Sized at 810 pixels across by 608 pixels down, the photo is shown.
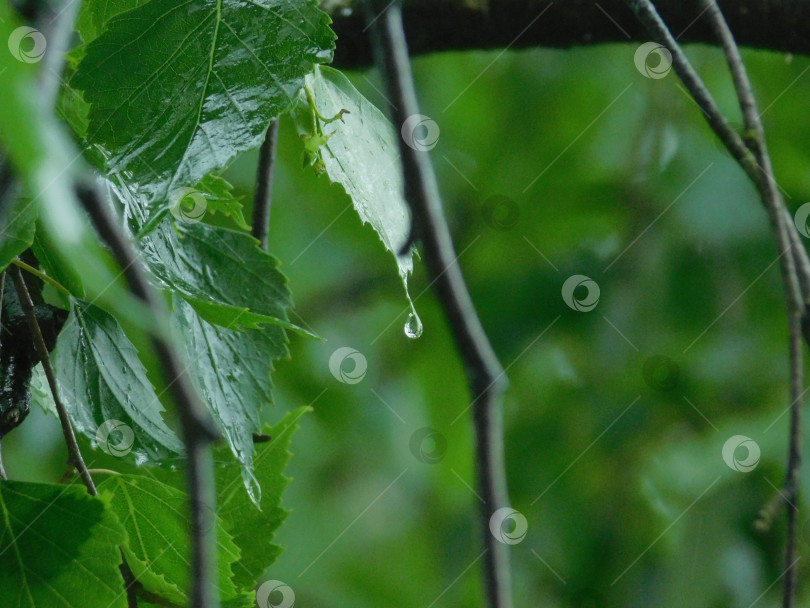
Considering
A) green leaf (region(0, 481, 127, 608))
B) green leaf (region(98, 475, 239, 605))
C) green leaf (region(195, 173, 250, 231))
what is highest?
green leaf (region(195, 173, 250, 231))

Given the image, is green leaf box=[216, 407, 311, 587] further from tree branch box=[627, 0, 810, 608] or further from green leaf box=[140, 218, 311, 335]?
tree branch box=[627, 0, 810, 608]

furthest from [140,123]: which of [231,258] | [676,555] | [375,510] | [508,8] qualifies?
[375,510]

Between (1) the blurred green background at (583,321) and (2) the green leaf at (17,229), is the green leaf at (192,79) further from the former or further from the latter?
(1) the blurred green background at (583,321)

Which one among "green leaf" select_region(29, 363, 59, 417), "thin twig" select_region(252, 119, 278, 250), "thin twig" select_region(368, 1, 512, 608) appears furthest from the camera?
"thin twig" select_region(252, 119, 278, 250)

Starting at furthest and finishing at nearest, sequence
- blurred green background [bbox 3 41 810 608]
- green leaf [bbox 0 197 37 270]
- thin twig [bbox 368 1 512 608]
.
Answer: blurred green background [bbox 3 41 810 608]
green leaf [bbox 0 197 37 270]
thin twig [bbox 368 1 512 608]

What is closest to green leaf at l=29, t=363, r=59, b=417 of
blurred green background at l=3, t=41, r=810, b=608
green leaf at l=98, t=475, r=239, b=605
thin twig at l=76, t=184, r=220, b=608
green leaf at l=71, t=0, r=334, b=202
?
green leaf at l=98, t=475, r=239, b=605

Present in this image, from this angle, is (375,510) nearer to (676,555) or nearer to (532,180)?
(676,555)
